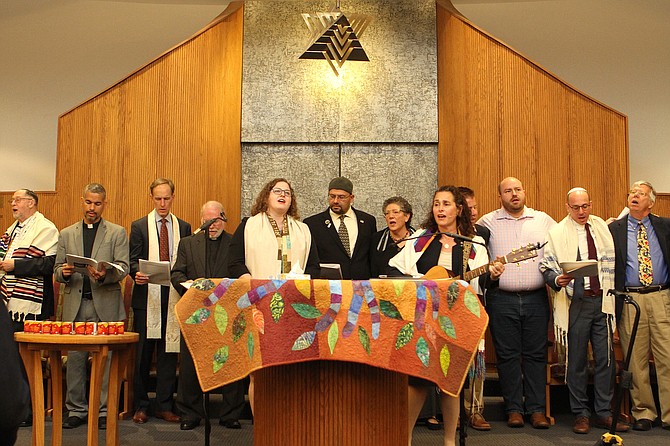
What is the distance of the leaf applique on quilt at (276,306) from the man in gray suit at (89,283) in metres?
2.33

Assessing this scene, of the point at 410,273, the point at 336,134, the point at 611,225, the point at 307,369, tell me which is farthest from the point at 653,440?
the point at 336,134

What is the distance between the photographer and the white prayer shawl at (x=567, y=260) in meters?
5.40

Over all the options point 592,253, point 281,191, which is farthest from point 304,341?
point 592,253

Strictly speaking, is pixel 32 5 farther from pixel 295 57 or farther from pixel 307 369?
pixel 307 369

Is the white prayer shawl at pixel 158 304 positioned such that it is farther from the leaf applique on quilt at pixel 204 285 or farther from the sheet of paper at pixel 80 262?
the leaf applique on quilt at pixel 204 285

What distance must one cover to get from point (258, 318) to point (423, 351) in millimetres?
711

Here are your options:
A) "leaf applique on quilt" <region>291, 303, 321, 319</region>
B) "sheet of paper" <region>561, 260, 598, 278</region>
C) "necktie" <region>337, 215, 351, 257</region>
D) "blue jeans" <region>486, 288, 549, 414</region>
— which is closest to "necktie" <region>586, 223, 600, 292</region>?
"blue jeans" <region>486, 288, 549, 414</region>

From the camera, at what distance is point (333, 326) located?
127 inches

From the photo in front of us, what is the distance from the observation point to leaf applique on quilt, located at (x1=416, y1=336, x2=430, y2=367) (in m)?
3.24

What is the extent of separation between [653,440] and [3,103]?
7.21 metres

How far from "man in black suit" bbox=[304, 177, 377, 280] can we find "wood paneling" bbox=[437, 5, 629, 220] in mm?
1436

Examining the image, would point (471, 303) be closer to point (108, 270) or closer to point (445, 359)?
point (445, 359)

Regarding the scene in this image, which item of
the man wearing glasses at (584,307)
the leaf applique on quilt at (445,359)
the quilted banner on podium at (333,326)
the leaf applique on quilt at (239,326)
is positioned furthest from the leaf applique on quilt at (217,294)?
the man wearing glasses at (584,307)

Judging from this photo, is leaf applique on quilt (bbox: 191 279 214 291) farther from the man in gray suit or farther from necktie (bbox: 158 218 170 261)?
necktie (bbox: 158 218 170 261)
